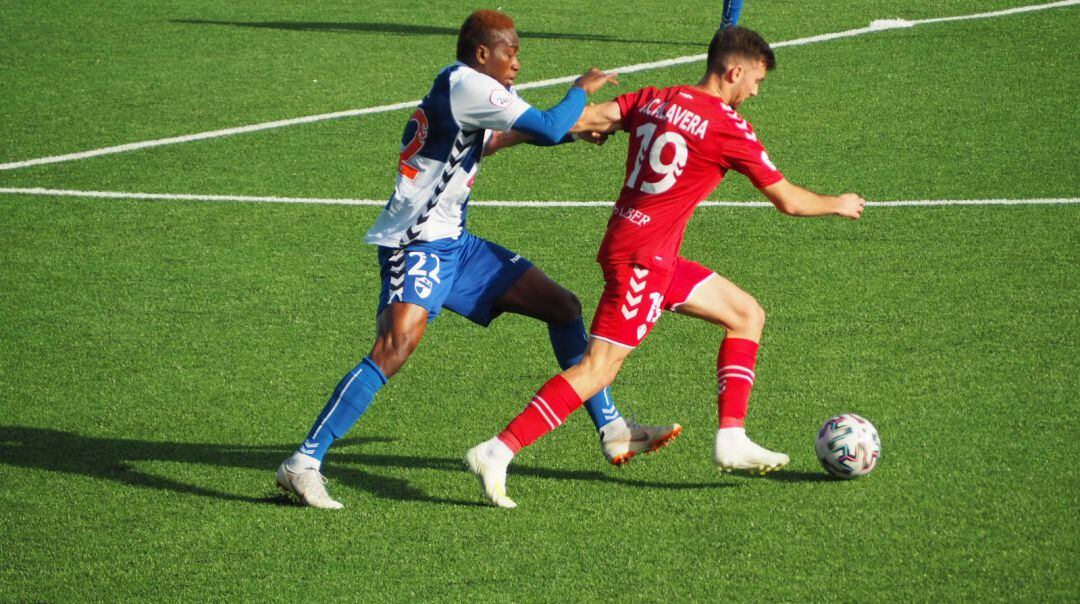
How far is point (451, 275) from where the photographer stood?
6.33 meters

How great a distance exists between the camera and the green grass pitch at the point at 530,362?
561cm

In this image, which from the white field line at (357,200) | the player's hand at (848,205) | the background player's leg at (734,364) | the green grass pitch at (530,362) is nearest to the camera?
the green grass pitch at (530,362)

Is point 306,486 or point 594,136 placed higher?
point 594,136

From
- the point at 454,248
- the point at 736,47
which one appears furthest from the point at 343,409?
the point at 736,47

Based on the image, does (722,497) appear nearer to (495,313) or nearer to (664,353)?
(495,313)

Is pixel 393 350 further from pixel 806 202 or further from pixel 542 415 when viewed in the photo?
pixel 806 202

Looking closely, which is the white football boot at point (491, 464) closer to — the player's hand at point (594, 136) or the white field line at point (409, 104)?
the player's hand at point (594, 136)

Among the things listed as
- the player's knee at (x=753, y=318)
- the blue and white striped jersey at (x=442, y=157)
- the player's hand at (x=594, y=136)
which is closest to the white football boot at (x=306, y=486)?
the blue and white striped jersey at (x=442, y=157)

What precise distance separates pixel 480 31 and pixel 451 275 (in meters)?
1.08

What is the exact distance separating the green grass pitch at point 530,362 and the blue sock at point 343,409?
305 mm

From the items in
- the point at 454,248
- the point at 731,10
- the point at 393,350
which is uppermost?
the point at 731,10

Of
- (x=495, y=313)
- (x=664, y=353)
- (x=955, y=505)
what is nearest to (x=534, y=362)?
(x=664, y=353)

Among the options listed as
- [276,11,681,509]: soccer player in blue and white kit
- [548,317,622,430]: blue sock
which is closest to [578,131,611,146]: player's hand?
[276,11,681,509]: soccer player in blue and white kit

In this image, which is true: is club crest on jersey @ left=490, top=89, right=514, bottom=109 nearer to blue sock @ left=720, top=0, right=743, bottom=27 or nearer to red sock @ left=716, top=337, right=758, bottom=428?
red sock @ left=716, top=337, right=758, bottom=428
